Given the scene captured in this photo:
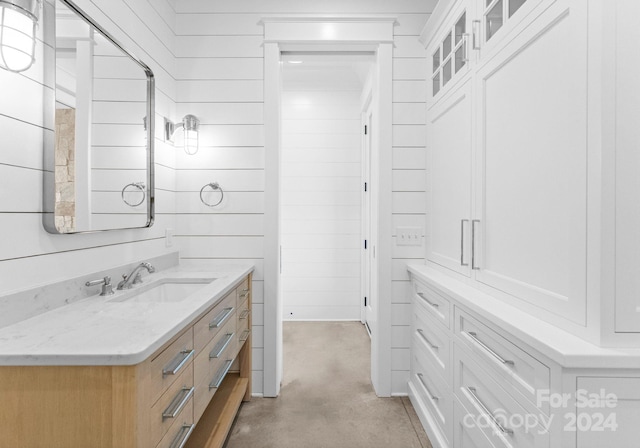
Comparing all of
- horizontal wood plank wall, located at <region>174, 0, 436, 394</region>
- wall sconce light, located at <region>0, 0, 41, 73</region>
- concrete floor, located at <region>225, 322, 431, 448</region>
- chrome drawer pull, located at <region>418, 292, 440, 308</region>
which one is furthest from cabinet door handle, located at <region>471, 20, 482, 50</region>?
concrete floor, located at <region>225, 322, 431, 448</region>

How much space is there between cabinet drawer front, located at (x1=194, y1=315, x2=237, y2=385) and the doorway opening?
6.79ft

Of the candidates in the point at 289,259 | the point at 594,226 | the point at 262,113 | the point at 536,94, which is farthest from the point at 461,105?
the point at 289,259

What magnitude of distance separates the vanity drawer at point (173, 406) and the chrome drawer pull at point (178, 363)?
5cm

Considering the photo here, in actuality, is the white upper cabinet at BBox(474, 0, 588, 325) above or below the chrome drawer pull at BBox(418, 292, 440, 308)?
above

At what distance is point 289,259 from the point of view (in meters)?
3.96

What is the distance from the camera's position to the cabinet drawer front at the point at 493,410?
106 centimetres

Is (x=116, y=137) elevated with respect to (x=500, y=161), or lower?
elevated

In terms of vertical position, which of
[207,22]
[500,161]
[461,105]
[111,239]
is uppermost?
[207,22]

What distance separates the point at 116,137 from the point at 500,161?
68.7 inches

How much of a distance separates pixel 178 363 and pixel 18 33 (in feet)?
3.78

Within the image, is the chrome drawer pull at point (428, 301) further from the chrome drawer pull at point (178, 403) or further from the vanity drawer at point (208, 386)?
the chrome drawer pull at point (178, 403)

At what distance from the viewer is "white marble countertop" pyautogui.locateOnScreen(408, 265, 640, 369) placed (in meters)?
0.88

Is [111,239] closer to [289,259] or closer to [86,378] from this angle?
[86,378]

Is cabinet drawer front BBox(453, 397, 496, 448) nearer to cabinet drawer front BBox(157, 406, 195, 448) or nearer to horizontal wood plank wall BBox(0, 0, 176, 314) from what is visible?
cabinet drawer front BBox(157, 406, 195, 448)
